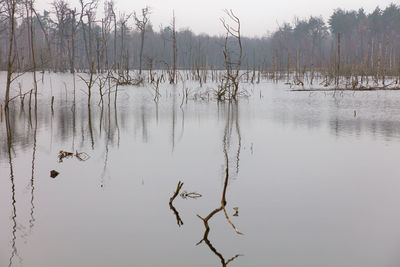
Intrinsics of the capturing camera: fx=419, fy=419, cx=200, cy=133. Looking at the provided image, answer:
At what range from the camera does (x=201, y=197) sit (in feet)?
10.5

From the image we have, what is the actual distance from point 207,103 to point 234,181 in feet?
26.5

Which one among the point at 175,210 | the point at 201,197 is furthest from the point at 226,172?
the point at 201,197

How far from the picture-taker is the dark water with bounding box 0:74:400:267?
2225 millimetres

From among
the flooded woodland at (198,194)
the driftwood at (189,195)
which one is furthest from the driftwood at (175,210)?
the driftwood at (189,195)

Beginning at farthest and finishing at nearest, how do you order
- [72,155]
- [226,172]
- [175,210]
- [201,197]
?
[72,155] → [201,197] → [175,210] → [226,172]

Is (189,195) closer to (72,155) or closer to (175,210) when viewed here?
(175,210)

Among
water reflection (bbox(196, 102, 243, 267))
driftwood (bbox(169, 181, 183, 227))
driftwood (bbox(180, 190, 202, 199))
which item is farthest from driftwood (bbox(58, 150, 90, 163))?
driftwood (bbox(169, 181, 183, 227))

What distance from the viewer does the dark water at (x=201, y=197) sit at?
2.22 metres

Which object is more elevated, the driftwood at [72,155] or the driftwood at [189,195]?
the driftwood at [72,155]

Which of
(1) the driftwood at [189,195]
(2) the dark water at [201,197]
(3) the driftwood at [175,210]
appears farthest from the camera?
(1) the driftwood at [189,195]

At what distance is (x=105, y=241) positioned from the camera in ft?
7.62

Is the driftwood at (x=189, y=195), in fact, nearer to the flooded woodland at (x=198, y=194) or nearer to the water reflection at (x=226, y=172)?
the flooded woodland at (x=198, y=194)

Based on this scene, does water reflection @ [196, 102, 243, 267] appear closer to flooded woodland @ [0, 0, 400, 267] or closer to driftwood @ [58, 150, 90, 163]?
flooded woodland @ [0, 0, 400, 267]

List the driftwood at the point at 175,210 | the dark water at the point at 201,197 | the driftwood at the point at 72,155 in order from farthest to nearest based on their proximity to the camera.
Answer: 1. the driftwood at the point at 72,155
2. the driftwood at the point at 175,210
3. the dark water at the point at 201,197
